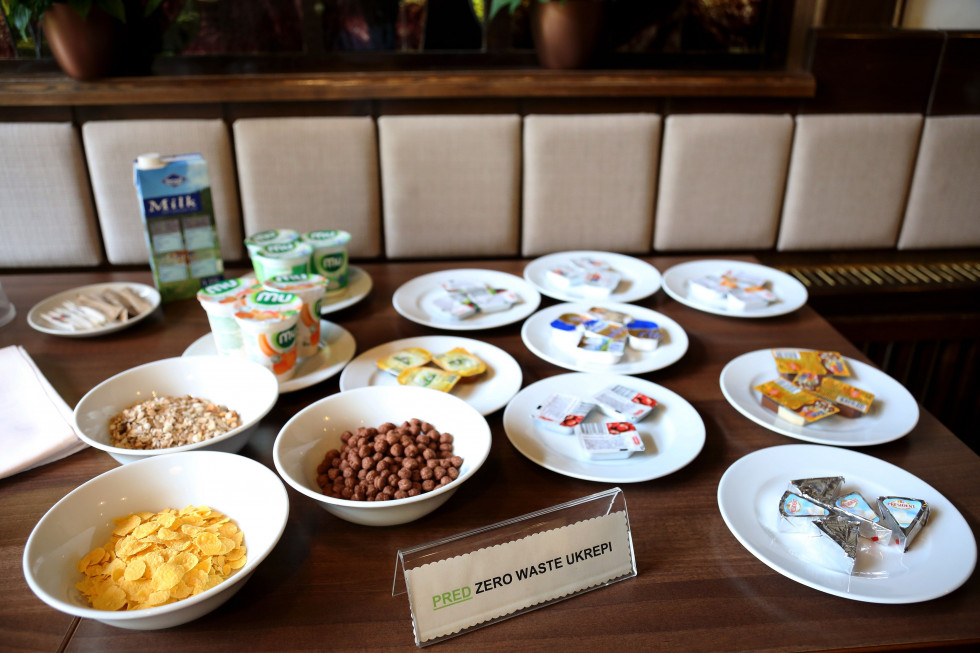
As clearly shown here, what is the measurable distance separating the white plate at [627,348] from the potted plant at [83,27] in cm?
131

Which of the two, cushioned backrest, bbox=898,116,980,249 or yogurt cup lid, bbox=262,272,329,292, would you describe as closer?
yogurt cup lid, bbox=262,272,329,292

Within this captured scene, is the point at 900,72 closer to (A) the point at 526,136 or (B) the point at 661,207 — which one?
(B) the point at 661,207

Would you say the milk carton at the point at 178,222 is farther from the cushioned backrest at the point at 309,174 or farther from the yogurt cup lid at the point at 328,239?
the cushioned backrest at the point at 309,174

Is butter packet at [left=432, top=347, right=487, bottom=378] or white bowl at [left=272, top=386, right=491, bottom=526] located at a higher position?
white bowl at [left=272, top=386, right=491, bottom=526]

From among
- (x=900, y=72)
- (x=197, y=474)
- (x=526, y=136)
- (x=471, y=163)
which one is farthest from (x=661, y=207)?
(x=197, y=474)

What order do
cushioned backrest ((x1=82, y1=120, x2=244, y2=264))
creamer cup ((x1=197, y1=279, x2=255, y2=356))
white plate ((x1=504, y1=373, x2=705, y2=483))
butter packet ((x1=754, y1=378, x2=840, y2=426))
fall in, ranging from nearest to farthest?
white plate ((x1=504, y1=373, x2=705, y2=483)) → butter packet ((x1=754, y1=378, x2=840, y2=426)) → creamer cup ((x1=197, y1=279, x2=255, y2=356)) → cushioned backrest ((x1=82, y1=120, x2=244, y2=264))

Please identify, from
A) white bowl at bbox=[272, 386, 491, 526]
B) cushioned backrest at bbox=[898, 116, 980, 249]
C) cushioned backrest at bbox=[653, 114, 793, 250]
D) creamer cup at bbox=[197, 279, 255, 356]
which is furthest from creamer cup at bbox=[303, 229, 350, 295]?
cushioned backrest at bbox=[898, 116, 980, 249]

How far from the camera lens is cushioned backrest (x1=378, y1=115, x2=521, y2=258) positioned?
1812mm

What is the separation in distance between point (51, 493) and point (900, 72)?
7.25 ft

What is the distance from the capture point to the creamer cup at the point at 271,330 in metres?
1.01

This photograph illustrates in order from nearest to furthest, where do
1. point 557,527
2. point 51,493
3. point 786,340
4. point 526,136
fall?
1. point 557,527
2. point 51,493
3. point 786,340
4. point 526,136

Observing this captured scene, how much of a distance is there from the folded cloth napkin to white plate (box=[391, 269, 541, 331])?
0.58 m

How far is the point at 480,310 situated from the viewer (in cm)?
130

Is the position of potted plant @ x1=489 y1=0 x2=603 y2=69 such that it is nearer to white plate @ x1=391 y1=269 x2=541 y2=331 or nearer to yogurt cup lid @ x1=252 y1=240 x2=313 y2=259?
white plate @ x1=391 y1=269 x2=541 y2=331
